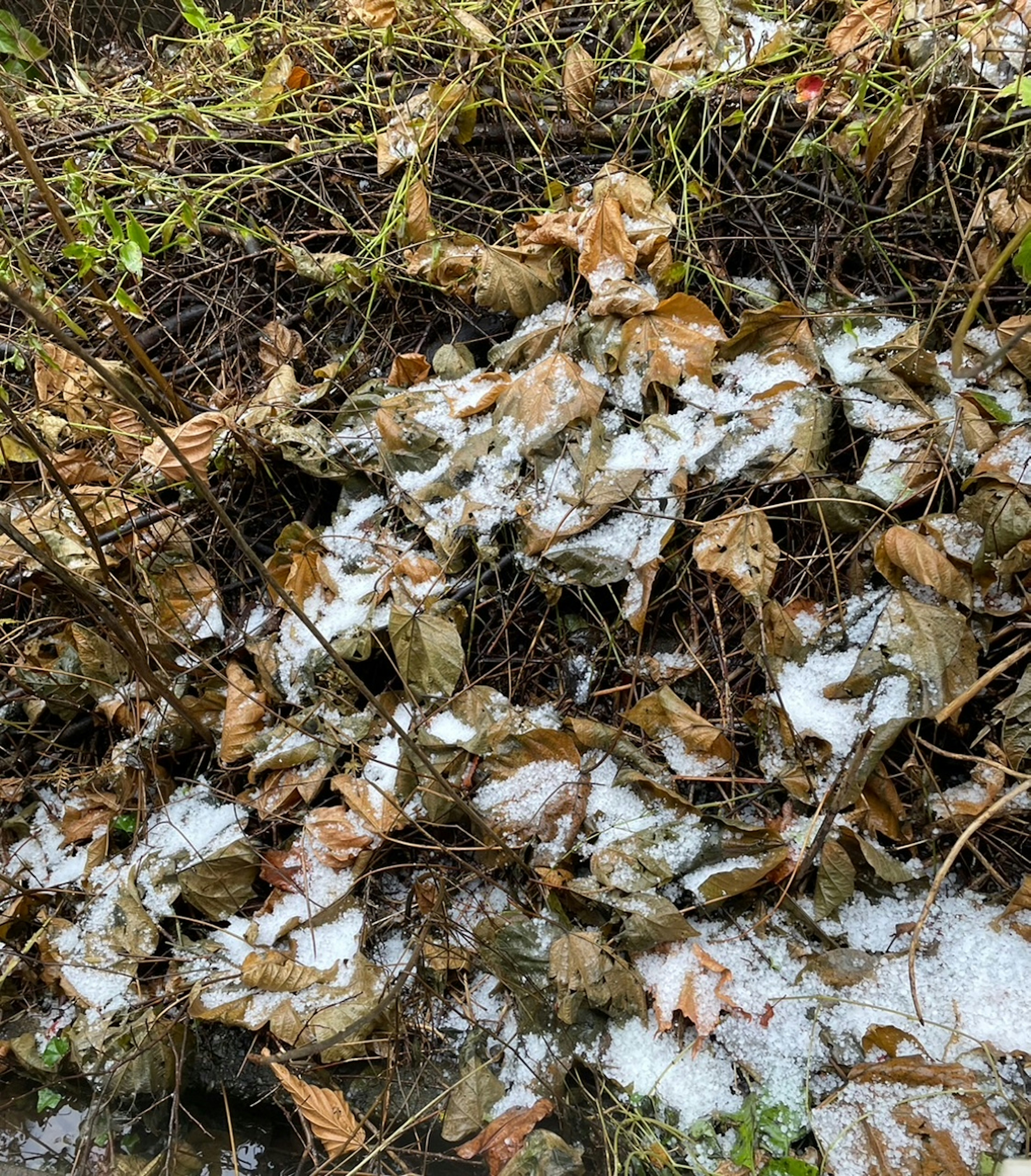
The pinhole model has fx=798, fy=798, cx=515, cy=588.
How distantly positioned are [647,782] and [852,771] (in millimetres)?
313

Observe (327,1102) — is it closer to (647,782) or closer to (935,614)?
(647,782)

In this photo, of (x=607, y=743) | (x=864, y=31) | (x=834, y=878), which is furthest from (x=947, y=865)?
(x=864, y=31)

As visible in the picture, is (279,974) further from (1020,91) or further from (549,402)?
(1020,91)

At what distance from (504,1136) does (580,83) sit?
201cm


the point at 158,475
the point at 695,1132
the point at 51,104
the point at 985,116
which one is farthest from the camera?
the point at 51,104

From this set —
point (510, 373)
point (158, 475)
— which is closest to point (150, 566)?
point (158, 475)

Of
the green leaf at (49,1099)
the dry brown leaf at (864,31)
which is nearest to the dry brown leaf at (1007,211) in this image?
the dry brown leaf at (864,31)

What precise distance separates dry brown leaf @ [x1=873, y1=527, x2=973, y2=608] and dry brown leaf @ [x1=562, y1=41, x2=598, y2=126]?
1.16 meters

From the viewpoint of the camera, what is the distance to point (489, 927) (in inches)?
50.9

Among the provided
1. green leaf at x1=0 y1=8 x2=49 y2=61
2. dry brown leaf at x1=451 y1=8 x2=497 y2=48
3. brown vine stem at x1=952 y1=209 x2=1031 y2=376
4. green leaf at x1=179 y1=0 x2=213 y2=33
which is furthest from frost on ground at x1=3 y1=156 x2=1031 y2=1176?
green leaf at x1=0 y1=8 x2=49 y2=61

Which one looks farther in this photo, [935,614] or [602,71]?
[602,71]

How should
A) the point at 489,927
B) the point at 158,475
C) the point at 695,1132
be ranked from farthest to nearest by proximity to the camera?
1. the point at 158,475
2. the point at 489,927
3. the point at 695,1132

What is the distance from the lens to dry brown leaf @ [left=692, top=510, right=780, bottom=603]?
131 centimetres

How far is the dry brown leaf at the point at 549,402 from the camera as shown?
1479mm
